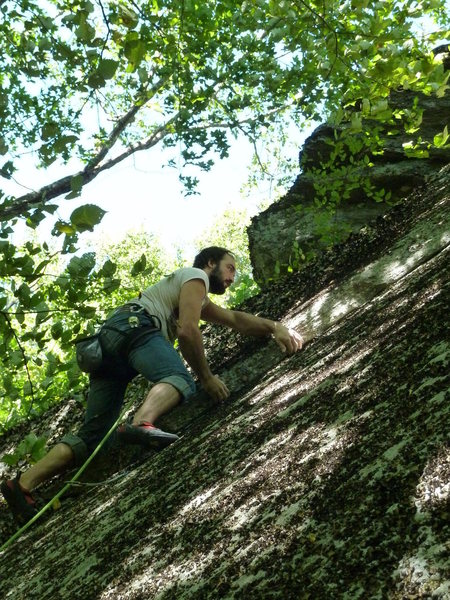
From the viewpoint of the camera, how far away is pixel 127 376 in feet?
16.0

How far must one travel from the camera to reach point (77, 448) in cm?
439

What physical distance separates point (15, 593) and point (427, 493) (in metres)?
1.77

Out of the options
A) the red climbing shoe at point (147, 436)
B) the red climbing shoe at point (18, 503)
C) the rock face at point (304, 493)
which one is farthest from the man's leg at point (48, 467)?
the red climbing shoe at point (147, 436)

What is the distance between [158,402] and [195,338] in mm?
560

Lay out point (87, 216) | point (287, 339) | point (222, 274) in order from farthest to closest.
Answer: point (222, 274), point (287, 339), point (87, 216)

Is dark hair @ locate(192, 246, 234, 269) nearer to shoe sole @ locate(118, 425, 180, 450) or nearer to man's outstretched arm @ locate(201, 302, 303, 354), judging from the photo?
man's outstretched arm @ locate(201, 302, 303, 354)

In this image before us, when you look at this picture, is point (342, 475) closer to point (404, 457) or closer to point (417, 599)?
point (404, 457)

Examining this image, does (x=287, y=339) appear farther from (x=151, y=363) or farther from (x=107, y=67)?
(x=107, y=67)

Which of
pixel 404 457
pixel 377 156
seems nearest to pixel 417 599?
pixel 404 457

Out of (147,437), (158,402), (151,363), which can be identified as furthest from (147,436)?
(151,363)

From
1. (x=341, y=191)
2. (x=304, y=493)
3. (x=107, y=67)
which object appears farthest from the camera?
(x=341, y=191)

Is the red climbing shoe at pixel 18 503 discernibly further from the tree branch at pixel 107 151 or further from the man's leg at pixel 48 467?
the tree branch at pixel 107 151

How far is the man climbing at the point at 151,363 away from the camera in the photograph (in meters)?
4.02

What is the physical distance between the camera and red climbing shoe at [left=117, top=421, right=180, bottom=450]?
3729mm
